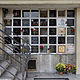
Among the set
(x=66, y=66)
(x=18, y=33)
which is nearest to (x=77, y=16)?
(x=66, y=66)

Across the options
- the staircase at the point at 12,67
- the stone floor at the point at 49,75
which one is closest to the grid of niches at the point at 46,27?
the staircase at the point at 12,67

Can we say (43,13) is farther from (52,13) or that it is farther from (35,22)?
(35,22)

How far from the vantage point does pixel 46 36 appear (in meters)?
5.94

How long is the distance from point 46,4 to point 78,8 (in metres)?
1.33

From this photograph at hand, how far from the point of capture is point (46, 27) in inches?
233

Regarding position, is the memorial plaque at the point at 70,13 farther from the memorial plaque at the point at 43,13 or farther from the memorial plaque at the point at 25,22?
the memorial plaque at the point at 25,22

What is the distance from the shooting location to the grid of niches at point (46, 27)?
19.3 feet

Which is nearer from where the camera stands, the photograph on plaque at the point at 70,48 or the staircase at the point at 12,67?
the staircase at the point at 12,67

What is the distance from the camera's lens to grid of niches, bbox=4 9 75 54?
5887 millimetres

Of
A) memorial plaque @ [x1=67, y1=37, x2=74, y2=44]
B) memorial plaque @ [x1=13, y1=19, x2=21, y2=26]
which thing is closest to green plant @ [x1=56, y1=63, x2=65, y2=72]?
memorial plaque @ [x1=67, y1=37, x2=74, y2=44]

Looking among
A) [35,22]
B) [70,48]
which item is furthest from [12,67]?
[70,48]

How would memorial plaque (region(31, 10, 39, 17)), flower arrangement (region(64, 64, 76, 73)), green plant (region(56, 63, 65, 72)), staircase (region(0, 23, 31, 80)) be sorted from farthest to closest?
memorial plaque (region(31, 10, 39, 17)) → flower arrangement (region(64, 64, 76, 73)) → green plant (region(56, 63, 65, 72)) → staircase (region(0, 23, 31, 80))

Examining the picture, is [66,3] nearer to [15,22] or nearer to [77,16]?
[77,16]

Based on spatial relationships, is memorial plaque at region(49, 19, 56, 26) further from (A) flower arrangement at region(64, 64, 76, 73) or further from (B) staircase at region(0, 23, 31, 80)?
(A) flower arrangement at region(64, 64, 76, 73)
